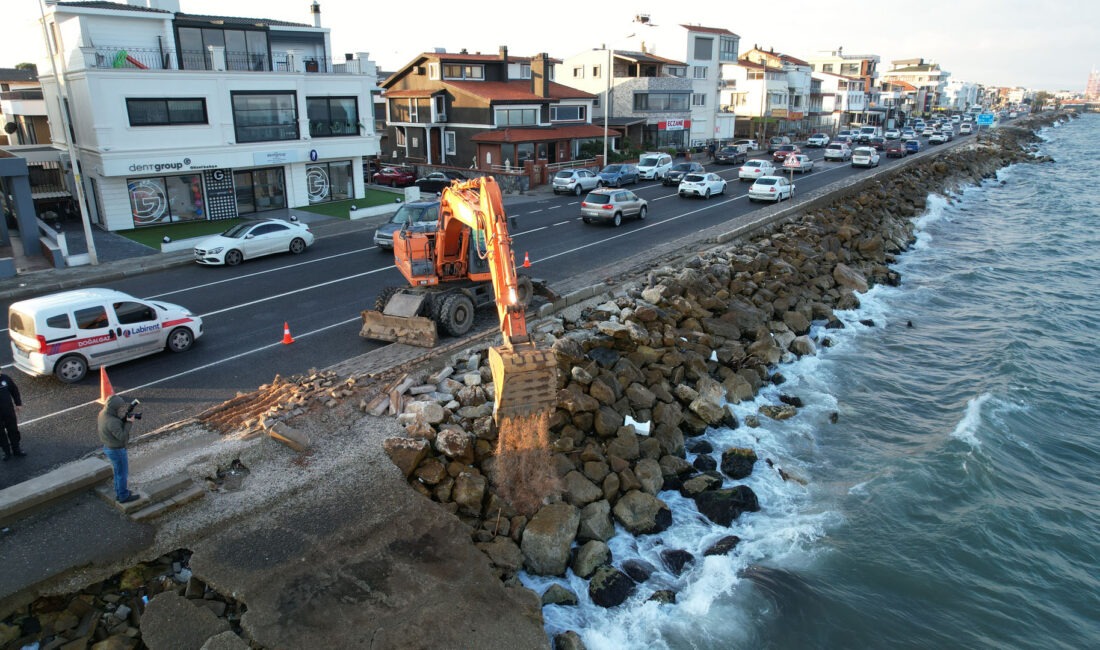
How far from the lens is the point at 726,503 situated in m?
13.9

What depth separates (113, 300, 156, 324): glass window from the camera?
15.9 meters

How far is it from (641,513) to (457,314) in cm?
699

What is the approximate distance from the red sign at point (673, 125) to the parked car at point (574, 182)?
81.4ft

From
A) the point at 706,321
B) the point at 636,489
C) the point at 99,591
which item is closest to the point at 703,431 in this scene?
the point at 636,489

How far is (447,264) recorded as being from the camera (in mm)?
17844

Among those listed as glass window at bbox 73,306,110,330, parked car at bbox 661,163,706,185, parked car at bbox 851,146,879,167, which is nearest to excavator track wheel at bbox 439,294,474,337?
glass window at bbox 73,306,110,330

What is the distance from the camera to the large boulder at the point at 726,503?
1373 cm

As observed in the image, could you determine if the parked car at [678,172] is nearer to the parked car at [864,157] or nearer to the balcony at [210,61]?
the parked car at [864,157]

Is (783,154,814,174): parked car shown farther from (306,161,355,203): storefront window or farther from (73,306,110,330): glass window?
(73,306,110,330): glass window

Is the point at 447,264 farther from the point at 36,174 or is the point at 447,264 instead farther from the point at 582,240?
the point at 36,174

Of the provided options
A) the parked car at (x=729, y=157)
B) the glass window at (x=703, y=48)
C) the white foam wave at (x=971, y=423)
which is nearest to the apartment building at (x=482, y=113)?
the parked car at (x=729, y=157)

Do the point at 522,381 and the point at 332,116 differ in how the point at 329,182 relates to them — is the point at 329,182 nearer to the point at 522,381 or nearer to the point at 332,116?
the point at 332,116

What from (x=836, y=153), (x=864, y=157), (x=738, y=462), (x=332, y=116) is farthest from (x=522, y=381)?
(x=836, y=153)

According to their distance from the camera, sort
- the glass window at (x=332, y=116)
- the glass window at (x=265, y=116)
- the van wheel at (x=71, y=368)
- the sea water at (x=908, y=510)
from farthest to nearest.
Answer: the glass window at (x=332, y=116) < the glass window at (x=265, y=116) < the van wheel at (x=71, y=368) < the sea water at (x=908, y=510)
